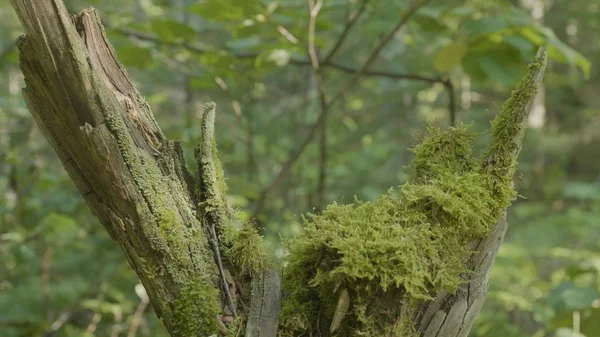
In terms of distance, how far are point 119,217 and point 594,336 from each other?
7.38 feet

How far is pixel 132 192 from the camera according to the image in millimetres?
1067

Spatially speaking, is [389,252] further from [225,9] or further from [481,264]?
[225,9]

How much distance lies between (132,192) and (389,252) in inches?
23.2

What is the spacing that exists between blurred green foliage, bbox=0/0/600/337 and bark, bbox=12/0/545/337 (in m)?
0.47

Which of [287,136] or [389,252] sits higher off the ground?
[389,252]

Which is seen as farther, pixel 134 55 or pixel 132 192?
pixel 134 55

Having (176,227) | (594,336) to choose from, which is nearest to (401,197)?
(176,227)

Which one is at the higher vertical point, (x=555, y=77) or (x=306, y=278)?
(x=306, y=278)

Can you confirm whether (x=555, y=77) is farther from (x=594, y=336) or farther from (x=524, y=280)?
(x=594, y=336)

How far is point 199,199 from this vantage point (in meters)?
1.22

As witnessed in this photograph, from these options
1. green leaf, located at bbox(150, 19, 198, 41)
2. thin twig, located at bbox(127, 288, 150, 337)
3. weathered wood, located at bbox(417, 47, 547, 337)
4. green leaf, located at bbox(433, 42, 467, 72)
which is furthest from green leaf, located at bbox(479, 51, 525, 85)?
thin twig, located at bbox(127, 288, 150, 337)

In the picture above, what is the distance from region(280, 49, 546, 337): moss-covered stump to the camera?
40.0 inches

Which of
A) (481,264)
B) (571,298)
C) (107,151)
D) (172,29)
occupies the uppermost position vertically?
(172,29)

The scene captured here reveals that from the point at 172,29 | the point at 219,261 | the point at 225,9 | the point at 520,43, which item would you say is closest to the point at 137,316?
the point at 172,29
